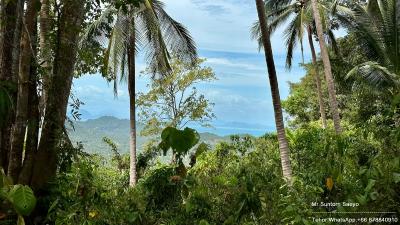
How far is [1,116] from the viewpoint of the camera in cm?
263

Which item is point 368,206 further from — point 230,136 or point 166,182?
point 230,136

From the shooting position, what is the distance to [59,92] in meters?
4.06

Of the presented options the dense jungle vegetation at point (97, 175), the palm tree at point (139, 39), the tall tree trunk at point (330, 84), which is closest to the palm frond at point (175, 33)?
the palm tree at point (139, 39)

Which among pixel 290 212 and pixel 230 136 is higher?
pixel 230 136

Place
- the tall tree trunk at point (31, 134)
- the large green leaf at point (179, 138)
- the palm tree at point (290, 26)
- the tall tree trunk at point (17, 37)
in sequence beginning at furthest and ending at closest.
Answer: the palm tree at point (290, 26)
the tall tree trunk at point (31, 134)
the tall tree trunk at point (17, 37)
the large green leaf at point (179, 138)

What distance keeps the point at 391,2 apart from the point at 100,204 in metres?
7.55

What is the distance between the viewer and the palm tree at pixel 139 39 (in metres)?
13.2

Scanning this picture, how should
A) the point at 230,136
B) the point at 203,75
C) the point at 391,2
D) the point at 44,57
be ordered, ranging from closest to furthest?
the point at 44,57, the point at 391,2, the point at 230,136, the point at 203,75

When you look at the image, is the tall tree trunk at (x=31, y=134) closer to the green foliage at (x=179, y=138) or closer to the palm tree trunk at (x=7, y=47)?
the palm tree trunk at (x=7, y=47)

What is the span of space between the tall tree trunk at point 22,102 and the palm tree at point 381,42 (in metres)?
4.11

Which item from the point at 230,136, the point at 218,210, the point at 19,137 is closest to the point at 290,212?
the point at 218,210

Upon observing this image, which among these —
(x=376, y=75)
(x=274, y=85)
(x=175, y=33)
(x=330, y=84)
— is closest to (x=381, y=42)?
(x=274, y=85)

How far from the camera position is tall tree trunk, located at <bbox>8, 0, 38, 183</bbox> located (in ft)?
13.1

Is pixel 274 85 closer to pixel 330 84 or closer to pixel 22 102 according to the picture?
pixel 22 102
